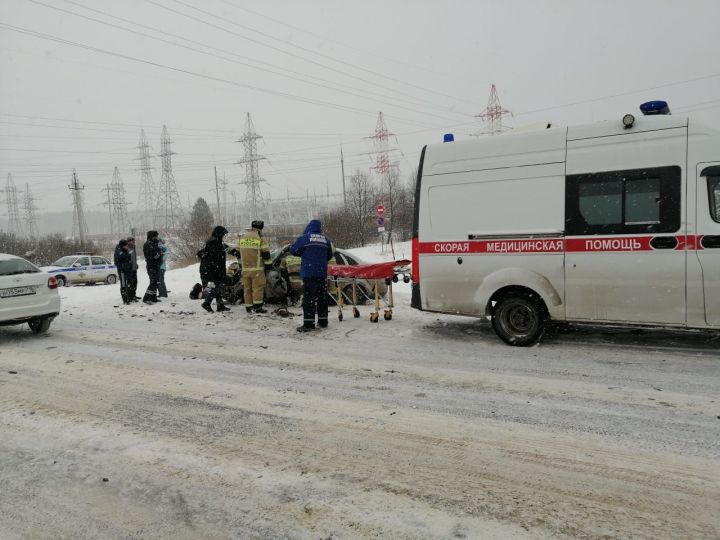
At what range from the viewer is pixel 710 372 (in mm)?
5363

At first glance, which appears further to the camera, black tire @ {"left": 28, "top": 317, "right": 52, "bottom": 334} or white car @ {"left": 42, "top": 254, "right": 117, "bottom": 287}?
white car @ {"left": 42, "top": 254, "right": 117, "bottom": 287}

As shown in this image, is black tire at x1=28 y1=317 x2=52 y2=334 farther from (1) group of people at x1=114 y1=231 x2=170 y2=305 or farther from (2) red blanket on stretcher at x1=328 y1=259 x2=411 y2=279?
(2) red blanket on stretcher at x1=328 y1=259 x2=411 y2=279

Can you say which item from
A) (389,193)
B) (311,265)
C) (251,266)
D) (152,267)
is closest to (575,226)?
(311,265)

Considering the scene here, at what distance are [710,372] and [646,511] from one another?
331cm

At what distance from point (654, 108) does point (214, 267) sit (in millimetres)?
8388

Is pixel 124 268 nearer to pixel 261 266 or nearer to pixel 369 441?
pixel 261 266

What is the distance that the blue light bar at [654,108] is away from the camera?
6316 mm

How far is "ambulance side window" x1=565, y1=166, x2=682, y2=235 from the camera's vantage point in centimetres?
599

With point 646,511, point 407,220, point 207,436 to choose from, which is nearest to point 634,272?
point 646,511

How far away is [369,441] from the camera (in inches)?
153

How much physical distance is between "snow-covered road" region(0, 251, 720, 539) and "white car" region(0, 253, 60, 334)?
1318 millimetres

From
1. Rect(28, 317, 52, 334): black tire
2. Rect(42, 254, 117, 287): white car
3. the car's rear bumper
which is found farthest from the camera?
Result: Rect(42, 254, 117, 287): white car

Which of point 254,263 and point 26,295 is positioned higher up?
point 254,263

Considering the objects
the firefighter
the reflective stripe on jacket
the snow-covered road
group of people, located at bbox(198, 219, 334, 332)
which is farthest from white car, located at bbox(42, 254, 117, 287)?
the snow-covered road
